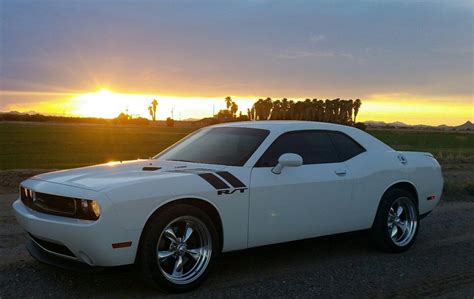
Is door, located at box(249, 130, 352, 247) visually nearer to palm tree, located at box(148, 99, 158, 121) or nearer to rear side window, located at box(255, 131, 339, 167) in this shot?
rear side window, located at box(255, 131, 339, 167)

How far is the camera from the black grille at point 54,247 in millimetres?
4570

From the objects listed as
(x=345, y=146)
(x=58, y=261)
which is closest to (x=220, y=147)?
(x=345, y=146)

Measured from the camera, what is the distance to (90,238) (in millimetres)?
4336

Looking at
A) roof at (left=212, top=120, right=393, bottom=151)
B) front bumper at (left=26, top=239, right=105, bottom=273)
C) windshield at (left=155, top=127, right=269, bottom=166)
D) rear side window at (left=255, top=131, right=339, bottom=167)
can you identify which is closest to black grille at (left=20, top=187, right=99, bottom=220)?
front bumper at (left=26, top=239, right=105, bottom=273)

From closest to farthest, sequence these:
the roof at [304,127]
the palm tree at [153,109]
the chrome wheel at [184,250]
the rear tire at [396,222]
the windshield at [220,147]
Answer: the chrome wheel at [184,250]
the windshield at [220,147]
the roof at [304,127]
the rear tire at [396,222]
the palm tree at [153,109]

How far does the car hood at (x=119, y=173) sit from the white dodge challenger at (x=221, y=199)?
0.01 m

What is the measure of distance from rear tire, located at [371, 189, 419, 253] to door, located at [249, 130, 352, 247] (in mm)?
607

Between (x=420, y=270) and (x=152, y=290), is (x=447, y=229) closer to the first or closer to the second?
(x=420, y=270)

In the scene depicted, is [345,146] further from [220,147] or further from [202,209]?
[202,209]

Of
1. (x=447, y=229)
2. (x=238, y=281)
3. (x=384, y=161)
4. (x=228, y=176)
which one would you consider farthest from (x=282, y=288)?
(x=447, y=229)

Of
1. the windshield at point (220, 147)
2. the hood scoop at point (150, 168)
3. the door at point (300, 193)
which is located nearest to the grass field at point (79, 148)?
the windshield at point (220, 147)

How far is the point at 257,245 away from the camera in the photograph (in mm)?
5348

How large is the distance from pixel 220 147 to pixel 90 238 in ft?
6.57

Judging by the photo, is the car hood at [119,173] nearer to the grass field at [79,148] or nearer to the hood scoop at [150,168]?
the hood scoop at [150,168]
